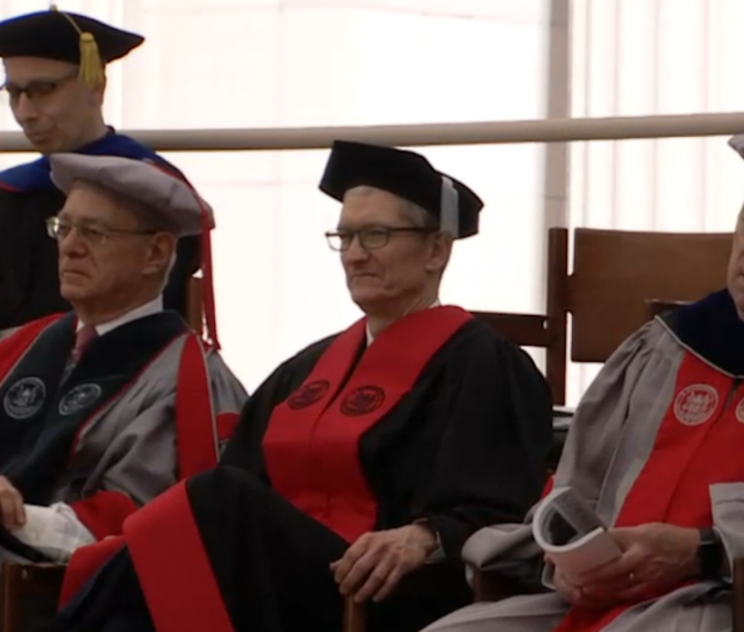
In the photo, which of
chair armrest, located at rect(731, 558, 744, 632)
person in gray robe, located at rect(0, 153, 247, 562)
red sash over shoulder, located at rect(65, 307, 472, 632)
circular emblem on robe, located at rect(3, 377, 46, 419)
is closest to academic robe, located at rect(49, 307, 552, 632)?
red sash over shoulder, located at rect(65, 307, 472, 632)

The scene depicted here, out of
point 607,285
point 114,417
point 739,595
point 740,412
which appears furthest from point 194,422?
→ point 739,595

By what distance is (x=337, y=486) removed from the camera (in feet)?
11.5

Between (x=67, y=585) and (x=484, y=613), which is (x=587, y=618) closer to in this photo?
(x=484, y=613)

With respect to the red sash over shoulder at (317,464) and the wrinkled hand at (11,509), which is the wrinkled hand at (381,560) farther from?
the wrinkled hand at (11,509)

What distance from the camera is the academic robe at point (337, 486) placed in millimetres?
3230

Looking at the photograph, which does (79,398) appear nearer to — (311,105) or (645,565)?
(645,565)

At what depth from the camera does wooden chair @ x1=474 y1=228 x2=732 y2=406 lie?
3984mm

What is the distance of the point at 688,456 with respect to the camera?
3115 mm

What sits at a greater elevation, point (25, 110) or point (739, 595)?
point (25, 110)

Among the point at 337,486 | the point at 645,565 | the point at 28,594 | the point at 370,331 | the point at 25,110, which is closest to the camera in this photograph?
the point at 645,565

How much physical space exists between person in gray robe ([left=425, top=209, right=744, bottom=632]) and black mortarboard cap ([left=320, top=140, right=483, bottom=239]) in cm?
52

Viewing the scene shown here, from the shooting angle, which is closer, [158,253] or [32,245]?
[158,253]

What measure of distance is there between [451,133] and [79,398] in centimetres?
113

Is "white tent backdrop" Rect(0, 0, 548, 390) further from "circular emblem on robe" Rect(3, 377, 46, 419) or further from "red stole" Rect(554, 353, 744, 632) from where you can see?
"red stole" Rect(554, 353, 744, 632)
